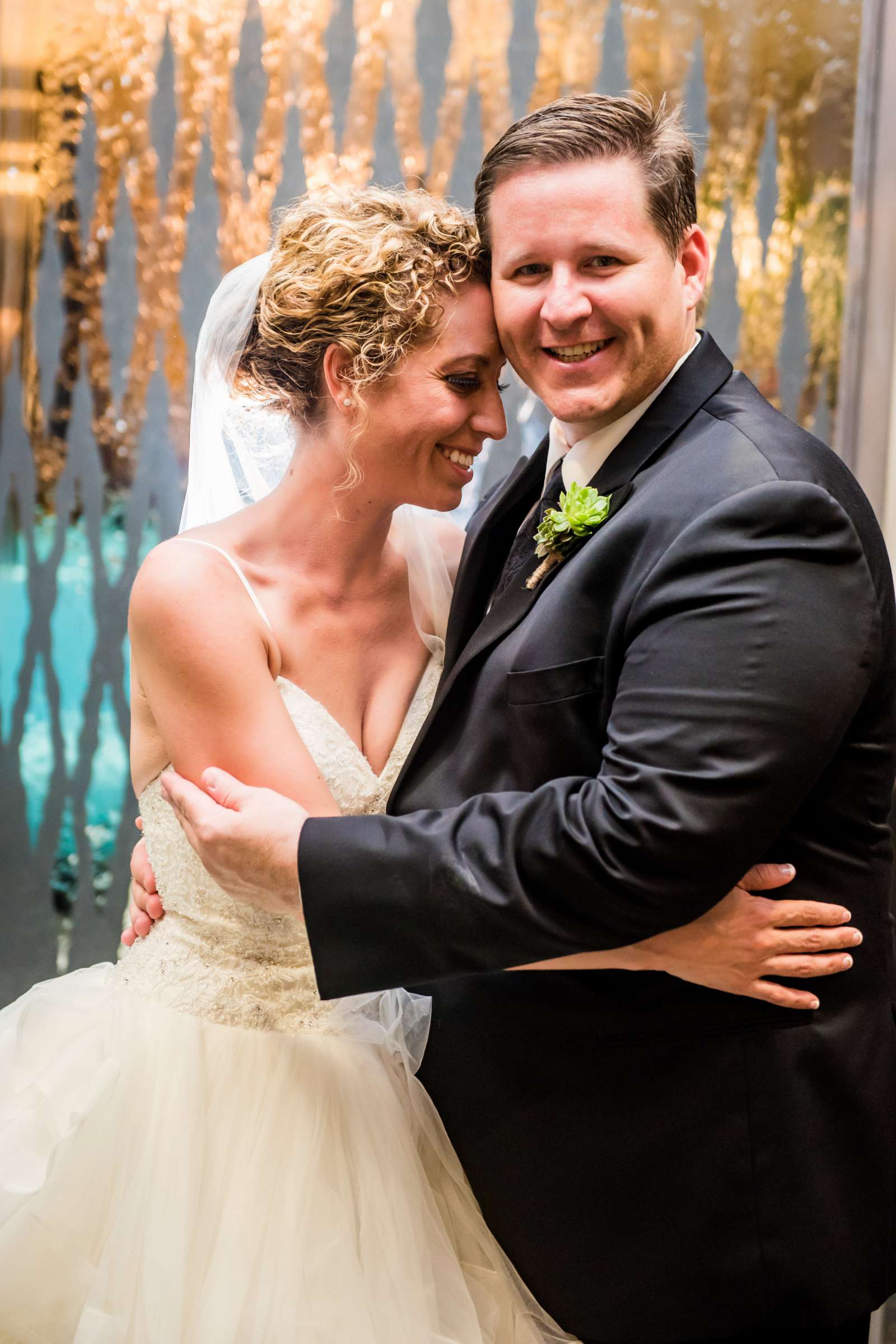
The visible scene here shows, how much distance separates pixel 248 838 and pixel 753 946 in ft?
2.02

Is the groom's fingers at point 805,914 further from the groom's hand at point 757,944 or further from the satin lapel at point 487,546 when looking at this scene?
the satin lapel at point 487,546

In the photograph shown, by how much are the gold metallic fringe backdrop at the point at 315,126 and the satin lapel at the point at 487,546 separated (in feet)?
5.58

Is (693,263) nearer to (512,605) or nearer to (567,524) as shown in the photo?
(567,524)

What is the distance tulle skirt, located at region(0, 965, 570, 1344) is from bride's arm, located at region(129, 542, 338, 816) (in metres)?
0.37

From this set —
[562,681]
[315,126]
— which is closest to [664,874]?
[562,681]

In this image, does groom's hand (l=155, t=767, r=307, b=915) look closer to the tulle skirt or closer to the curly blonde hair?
the tulle skirt

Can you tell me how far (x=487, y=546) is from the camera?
177 centimetres

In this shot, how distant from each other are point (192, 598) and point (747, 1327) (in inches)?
46.6

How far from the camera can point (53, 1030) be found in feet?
5.40

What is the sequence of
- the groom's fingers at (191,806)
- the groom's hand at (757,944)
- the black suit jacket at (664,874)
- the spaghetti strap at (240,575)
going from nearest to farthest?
the black suit jacket at (664,874), the groom's hand at (757,944), the groom's fingers at (191,806), the spaghetti strap at (240,575)

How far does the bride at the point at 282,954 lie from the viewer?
54.9 inches

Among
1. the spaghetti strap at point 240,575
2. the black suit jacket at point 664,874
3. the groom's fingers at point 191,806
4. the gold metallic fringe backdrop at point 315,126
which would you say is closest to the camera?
the black suit jacket at point 664,874

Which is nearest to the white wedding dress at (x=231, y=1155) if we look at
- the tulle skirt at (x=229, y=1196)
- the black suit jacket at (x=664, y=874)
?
the tulle skirt at (x=229, y=1196)

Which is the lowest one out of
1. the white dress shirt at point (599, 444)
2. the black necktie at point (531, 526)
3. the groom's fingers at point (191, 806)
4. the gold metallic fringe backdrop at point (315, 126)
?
the groom's fingers at point (191, 806)
